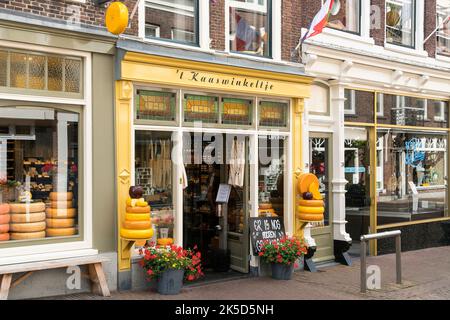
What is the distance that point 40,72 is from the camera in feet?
24.0

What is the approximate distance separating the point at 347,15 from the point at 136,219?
22.8 ft

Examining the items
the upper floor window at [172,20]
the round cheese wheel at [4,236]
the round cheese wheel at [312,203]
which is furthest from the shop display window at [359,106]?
the round cheese wheel at [4,236]

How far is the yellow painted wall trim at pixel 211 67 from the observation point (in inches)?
310

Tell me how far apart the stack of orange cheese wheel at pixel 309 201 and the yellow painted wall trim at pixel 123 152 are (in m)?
3.54

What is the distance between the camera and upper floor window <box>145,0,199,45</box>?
8.50 meters

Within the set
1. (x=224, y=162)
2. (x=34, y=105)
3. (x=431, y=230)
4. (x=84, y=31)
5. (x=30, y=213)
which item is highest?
(x=84, y=31)

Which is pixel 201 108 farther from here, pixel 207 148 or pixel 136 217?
pixel 136 217

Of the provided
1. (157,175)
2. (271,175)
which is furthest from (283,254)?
(157,175)

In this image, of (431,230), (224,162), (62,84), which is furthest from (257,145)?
(431,230)

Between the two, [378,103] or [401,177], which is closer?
[378,103]

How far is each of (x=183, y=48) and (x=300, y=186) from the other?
3.41 m

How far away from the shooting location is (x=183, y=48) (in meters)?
8.60

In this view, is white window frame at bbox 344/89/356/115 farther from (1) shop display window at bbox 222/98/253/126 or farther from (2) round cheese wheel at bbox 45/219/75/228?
(2) round cheese wheel at bbox 45/219/75/228

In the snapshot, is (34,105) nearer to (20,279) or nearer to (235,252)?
(20,279)
